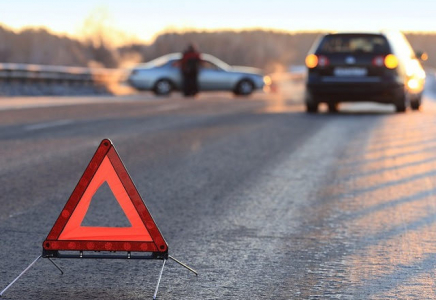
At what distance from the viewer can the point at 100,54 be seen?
286 ft

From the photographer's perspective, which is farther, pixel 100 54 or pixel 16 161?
pixel 100 54

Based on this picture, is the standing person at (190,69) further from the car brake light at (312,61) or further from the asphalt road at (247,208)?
the asphalt road at (247,208)

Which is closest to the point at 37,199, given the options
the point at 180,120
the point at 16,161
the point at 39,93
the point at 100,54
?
the point at 16,161

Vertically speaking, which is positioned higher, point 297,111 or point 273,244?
point 273,244

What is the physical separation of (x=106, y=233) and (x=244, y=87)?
28.5m

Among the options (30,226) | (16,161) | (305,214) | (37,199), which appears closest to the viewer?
(30,226)

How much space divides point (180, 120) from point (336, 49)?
12.0 ft

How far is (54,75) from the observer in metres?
37.0

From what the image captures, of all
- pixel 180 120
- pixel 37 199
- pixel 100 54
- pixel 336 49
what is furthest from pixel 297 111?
pixel 100 54

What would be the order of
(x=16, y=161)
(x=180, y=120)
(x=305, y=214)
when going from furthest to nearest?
(x=180, y=120)
(x=16, y=161)
(x=305, y=214)

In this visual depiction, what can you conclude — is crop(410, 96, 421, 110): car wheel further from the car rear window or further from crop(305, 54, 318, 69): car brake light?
crop(305, 54, 318, 69): car brake light

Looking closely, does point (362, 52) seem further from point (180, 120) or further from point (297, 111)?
point (180, 120)

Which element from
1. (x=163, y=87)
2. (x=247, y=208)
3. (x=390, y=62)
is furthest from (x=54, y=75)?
(x=247, y=208)

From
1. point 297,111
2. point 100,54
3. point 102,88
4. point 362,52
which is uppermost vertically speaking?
point 362,52
